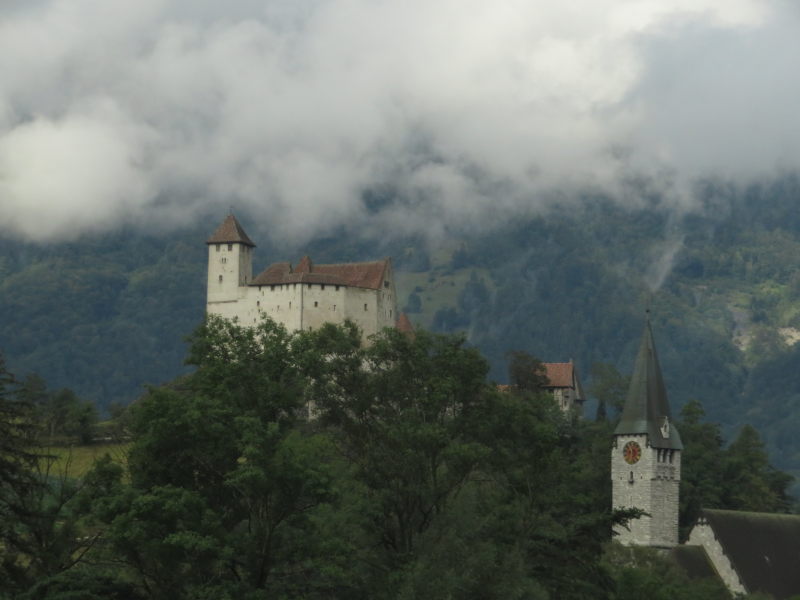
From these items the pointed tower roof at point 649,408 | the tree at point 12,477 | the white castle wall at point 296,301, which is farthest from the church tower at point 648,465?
the tree at point 12,477

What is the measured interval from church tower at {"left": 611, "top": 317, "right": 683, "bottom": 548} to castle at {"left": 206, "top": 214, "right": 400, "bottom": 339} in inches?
1444

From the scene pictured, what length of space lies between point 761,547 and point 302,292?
5508 centimetres

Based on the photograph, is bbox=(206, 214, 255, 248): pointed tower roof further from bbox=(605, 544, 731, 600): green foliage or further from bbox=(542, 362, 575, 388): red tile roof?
bbox=(605, 544, 731, 600): green foliage

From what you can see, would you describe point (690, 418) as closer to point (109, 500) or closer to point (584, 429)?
point (584, 429)

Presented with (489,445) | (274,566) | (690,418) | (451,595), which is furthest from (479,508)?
(690,418)

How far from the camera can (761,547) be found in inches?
4178

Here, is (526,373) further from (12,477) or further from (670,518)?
(12,477)

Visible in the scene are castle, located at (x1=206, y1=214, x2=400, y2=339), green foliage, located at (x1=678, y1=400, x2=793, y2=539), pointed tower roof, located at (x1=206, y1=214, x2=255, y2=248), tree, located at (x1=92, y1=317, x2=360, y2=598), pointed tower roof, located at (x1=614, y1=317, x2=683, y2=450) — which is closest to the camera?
tree, located at (x1=92, y1=317, x2=360, y2=598)

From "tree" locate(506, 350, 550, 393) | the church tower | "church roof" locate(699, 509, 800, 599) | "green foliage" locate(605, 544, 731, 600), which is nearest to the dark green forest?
"green foliage" locate(605, 544, 731, 600)

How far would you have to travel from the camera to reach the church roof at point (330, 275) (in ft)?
493

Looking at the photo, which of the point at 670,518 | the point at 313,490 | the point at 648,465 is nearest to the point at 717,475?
the point at 648,465

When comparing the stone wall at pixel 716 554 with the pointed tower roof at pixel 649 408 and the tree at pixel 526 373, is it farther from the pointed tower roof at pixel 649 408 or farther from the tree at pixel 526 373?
the tree at pixel 526 373

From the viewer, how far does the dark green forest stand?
48.3 meters

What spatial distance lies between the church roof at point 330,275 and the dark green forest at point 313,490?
8486cm
